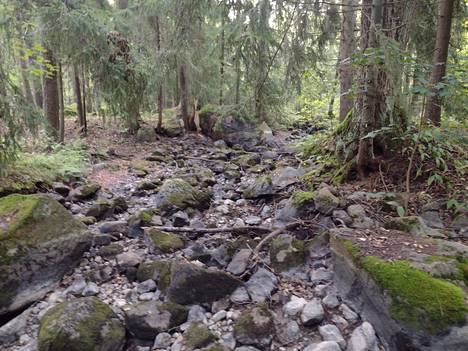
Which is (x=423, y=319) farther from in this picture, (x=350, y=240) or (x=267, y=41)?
(x=267, y=41)

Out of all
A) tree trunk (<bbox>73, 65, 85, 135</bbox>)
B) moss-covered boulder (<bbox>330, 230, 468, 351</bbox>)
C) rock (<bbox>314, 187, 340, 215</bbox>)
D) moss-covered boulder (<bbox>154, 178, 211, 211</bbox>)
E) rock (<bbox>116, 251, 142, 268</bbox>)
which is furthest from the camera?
tree trunk (<bbox>73, 65, 85, 135</bbox>)

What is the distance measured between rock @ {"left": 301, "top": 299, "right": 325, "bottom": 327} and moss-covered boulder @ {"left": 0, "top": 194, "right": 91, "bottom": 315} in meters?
2.62

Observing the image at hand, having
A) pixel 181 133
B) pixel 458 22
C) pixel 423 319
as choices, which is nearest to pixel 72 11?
pixel 181 133

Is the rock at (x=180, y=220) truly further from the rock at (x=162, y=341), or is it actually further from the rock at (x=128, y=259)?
the rock at (x=162, y=341)

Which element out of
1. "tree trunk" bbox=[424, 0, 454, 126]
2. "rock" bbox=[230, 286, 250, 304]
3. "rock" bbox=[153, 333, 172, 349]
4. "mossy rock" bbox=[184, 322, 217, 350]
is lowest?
"rock" bbox=[153, 333, 172, 349]

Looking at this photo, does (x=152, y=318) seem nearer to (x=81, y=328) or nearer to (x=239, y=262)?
(x=81, y=328)

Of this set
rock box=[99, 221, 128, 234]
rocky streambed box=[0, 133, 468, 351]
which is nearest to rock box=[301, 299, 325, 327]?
rocky streambed box=[0, 133, 468, 351]

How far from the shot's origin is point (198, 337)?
2.92m

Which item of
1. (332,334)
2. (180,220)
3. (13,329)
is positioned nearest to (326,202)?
(332,334)

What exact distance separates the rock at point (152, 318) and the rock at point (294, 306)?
95 centimetres

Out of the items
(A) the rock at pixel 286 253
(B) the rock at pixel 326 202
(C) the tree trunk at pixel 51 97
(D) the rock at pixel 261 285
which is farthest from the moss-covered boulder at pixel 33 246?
(C) the tree trunk at pixel 51 97

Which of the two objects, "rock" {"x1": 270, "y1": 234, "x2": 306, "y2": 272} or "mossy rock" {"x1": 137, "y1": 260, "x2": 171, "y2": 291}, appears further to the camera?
"rock" {"x1": 270, "y1": 234, "x2": 306, "y2": 272}

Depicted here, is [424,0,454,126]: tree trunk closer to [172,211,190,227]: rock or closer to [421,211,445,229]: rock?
[421,211,445,229]: rock

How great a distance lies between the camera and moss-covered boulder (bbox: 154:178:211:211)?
595 cm
